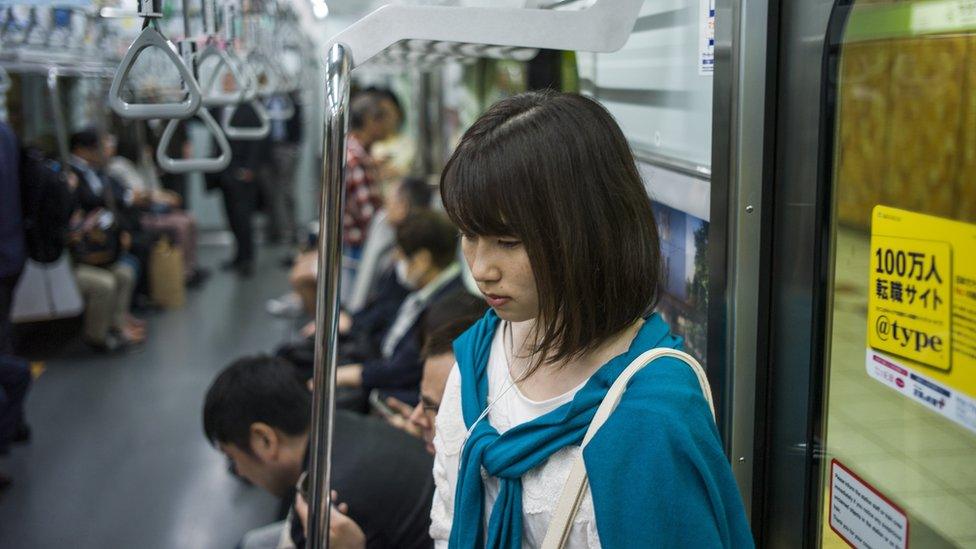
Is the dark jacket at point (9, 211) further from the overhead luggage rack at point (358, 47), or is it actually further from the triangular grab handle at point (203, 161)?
the overhead luggage rack at point (358, 47)

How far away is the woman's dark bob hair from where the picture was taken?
44.0 inches

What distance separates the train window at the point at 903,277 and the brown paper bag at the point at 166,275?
6907 millimetres

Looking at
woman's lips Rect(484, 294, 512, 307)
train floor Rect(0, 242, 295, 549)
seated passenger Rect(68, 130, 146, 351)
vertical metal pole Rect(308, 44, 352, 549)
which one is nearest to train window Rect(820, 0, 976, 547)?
woman's lips Rect(484, 294, 512, 307)

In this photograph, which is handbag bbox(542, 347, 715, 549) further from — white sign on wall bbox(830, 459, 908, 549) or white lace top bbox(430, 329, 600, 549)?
white sign on wall bbox(830, 459, 908, 549)

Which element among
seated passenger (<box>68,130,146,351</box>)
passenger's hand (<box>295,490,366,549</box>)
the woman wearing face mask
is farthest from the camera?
seated passenger (<box>68,130,146,351</box>)

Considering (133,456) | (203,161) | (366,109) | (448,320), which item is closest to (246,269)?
(366,109)

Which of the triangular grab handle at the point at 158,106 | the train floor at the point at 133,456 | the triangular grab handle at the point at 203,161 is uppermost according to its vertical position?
the triangular grab handle at the point at 158,106

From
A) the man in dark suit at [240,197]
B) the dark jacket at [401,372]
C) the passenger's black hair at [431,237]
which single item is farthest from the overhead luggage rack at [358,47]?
the man in dark suit at [240,197]

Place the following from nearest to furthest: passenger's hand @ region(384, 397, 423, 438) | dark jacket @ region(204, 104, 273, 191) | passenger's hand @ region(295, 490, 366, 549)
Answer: passenger's hand @ region(295, 490, 366, 549), passenger's hand @ region(384, 397, 423, 438), dark jacket @ region(204, 104, 273, 191)

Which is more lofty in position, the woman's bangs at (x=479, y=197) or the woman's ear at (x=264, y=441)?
the woman's bangs at (x=479, y=197)

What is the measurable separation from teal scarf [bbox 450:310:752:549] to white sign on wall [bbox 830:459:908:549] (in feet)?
0.89

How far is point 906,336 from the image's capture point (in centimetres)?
119

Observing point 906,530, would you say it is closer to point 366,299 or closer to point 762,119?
point 762,119

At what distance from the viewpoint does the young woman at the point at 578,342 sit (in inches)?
41.7
